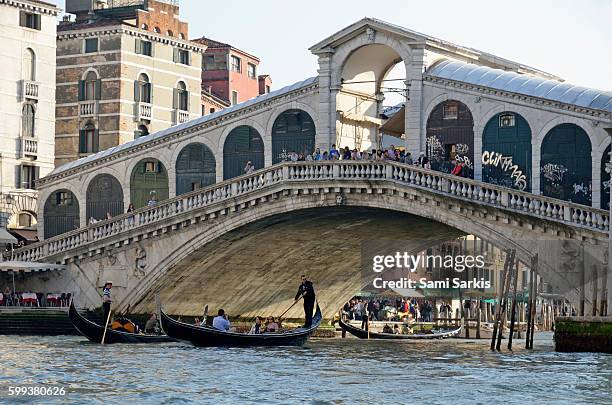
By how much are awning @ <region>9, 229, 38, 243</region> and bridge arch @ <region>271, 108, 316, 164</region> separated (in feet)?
Result: 27.8

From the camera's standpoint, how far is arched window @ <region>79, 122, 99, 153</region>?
179 feet

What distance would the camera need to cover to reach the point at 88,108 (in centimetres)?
5484

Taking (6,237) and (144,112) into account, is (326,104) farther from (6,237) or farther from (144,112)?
(144,112)

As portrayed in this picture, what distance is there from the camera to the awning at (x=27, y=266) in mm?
43719

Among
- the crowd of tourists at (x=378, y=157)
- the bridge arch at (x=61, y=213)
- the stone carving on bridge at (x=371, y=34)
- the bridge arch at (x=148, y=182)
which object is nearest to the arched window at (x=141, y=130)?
the bridge arch at (x=61, y=213)

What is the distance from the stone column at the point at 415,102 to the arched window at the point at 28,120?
13.6m

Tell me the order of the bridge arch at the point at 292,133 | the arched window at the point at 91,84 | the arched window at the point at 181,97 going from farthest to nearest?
1. the arched window at the point at 181,97
2. the arched window at the point at 91,84
3. the bridge arch at the point at 292,133

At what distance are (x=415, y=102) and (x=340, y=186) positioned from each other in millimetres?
3269

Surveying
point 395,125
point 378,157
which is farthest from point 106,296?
point 395,125

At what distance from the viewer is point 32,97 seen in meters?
49.9

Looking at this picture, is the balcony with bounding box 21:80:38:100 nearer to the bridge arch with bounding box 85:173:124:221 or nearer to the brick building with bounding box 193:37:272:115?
the bridge arch with bounding box 85:173:124:221

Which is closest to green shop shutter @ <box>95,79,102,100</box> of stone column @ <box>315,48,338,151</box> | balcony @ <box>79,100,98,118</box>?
balcony @ <box>79,100,98,118</box>

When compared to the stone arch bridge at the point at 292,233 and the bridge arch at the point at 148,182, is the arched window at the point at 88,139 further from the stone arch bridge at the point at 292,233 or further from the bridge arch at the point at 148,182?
the stone arch bridge at the point at 292,233

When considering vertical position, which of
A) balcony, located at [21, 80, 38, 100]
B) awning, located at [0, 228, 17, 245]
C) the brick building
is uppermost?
the brick building
